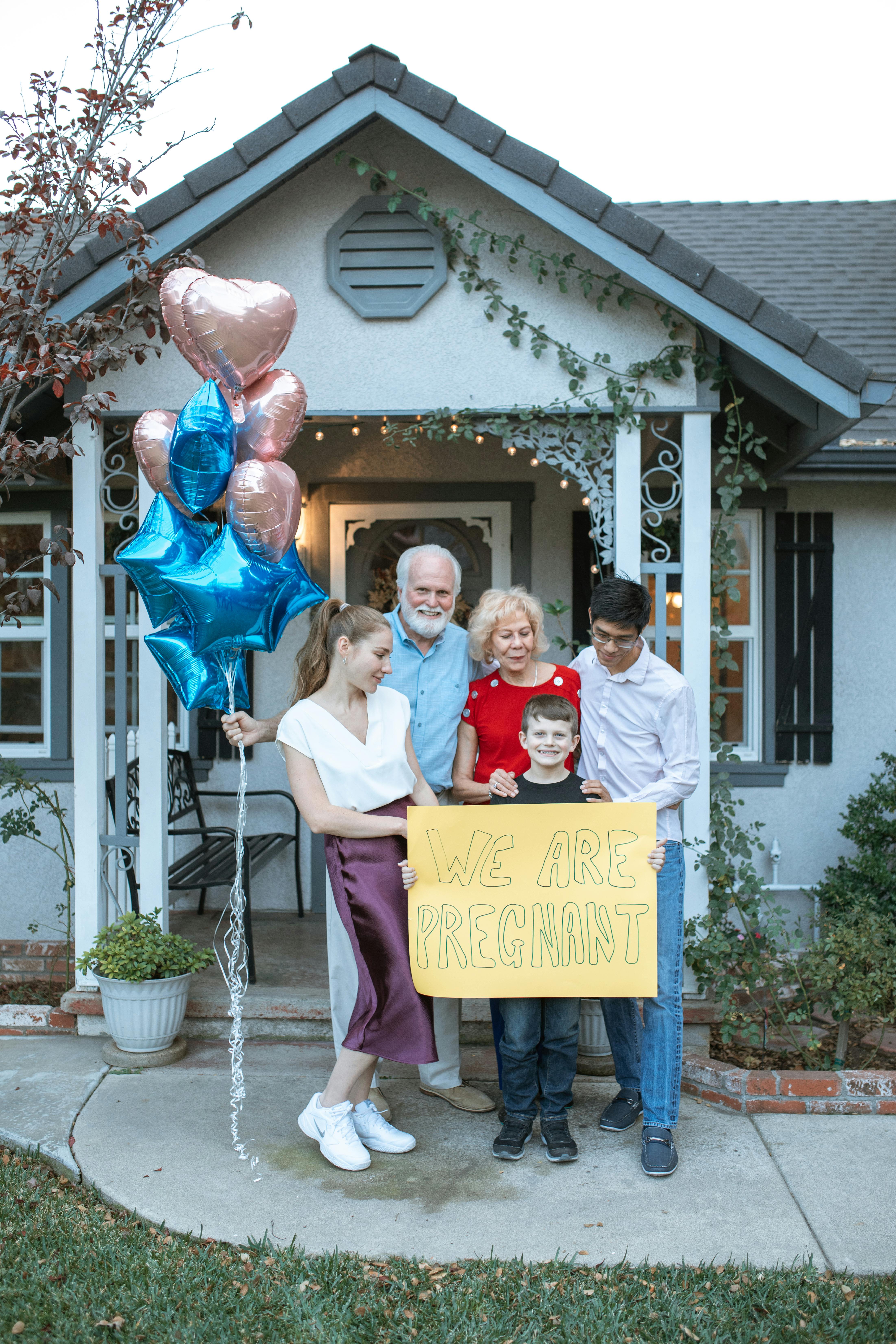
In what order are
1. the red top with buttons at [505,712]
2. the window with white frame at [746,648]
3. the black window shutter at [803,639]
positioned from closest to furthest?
the red top with buttons at [505,712], the black window shutter at [803,639], the window with white frame at [746,648]

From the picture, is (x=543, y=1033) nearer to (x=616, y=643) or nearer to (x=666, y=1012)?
(x=666, y=1012)

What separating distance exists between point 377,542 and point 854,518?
284cm

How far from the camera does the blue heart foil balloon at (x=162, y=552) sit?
10.4 feet

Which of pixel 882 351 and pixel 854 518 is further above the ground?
pixel 882 351

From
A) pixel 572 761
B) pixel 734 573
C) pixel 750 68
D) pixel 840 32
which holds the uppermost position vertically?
pixel 750 68

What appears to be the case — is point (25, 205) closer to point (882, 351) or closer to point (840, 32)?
point (882, 351)

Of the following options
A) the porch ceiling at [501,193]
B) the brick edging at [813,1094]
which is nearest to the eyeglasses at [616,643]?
the porch ceiling at [501,193]

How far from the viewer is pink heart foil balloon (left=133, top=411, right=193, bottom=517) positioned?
3.29 meters

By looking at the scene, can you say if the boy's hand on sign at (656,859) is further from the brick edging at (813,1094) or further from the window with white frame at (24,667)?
the window with white frame at (24,667)

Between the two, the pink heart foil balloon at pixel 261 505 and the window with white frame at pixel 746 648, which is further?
the window with white frame at pixel 746 648

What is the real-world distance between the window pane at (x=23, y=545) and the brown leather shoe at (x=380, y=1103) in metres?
3.73

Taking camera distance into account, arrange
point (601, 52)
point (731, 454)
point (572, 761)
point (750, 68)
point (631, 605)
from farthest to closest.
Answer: point (750, 68) → point (601, 52) → point (731, 454) → point (572, 761) → point (631, 605)

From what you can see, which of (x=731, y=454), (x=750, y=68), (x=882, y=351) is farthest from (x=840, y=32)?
(x=731, y=454)

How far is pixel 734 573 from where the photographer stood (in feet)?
20.0
